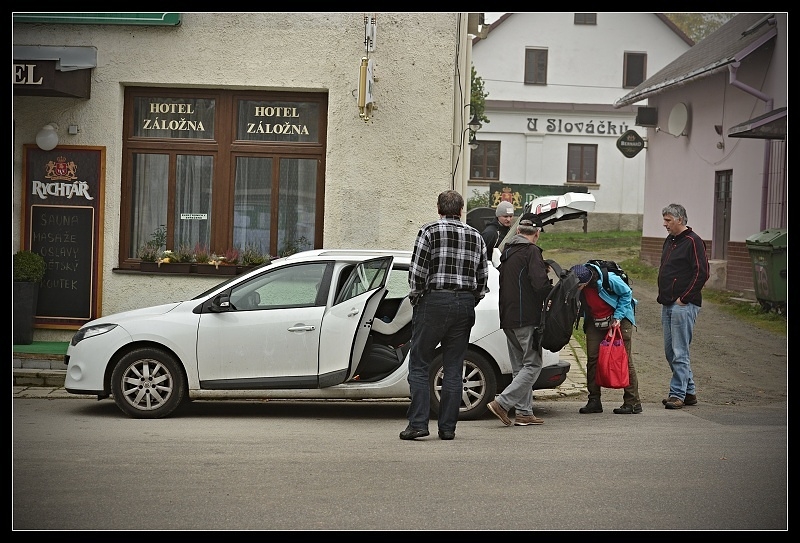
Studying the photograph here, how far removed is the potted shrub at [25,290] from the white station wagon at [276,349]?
3520mm

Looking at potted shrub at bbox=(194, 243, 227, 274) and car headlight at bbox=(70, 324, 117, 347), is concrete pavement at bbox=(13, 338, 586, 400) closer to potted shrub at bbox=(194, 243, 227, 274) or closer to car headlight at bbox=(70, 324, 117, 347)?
car headlight at bbox=(70, 324, 117, 347)

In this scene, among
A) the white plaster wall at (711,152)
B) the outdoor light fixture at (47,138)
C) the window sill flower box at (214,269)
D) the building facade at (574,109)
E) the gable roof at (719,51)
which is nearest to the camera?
the outdoor light fixture at (47,138)

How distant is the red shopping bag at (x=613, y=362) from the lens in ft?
30.7

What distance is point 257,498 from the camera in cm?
592

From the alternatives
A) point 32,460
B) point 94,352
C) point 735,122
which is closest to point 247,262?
point 94,352

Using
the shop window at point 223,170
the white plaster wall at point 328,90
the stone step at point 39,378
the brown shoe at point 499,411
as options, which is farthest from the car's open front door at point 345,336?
the shop window at point 223,170

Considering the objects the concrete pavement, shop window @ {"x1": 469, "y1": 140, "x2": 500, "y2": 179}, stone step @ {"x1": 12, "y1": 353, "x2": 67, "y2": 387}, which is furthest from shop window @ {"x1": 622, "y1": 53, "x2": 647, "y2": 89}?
stone step @ {"x1": 12, "y1": 353, "x2": 67, "y2": 387}

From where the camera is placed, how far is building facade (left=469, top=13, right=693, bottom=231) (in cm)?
3891

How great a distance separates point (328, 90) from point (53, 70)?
3.21 m

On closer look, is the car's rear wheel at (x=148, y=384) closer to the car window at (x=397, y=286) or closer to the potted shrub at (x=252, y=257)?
the car window at (x=397, y=286)

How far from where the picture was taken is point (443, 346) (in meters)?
8.19

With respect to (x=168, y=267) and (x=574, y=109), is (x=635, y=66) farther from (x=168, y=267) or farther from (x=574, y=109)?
(x=168, y=267)

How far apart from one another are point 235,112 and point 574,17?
2998 cm
